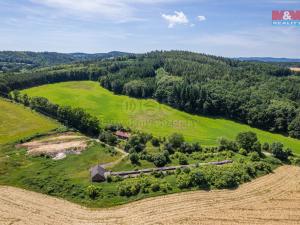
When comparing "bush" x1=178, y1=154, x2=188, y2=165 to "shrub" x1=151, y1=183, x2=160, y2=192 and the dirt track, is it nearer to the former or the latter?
the dirt track

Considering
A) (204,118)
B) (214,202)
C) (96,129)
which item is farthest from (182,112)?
(214,202)

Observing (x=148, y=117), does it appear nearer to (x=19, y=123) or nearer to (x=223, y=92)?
(x=223, y=92)

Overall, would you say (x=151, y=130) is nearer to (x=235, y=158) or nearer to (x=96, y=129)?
(x=96, y=129)

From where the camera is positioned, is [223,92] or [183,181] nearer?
[183,181]

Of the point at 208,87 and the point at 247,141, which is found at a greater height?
the point at 208,87

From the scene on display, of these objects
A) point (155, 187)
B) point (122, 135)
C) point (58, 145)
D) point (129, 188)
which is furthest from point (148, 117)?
point (129, 188)

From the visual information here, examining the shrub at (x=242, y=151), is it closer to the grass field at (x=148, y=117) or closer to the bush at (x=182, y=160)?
the grass field at (x=148, y=117)
